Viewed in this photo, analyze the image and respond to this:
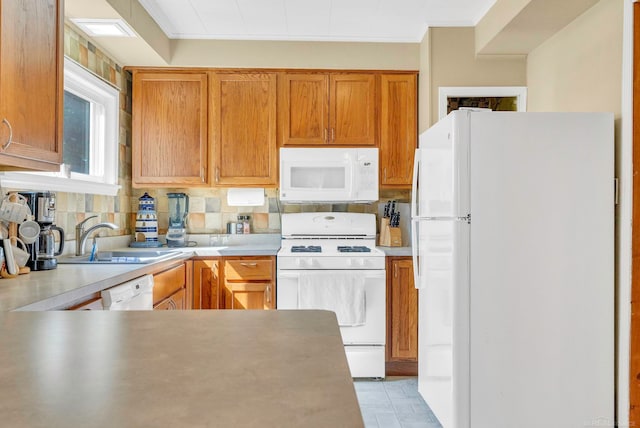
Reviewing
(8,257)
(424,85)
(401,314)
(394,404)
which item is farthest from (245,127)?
(394,404)

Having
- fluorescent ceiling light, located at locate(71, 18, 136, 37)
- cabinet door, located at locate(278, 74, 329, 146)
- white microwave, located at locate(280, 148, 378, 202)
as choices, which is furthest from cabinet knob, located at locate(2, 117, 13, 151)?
cabinet door, located at locate(278, 74, 329, 146)

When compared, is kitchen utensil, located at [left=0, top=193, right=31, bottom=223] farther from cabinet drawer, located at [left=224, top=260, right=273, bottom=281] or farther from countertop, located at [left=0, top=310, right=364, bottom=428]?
cabinet drawer, located at [left=224, top=260, right=273, bottom=281]

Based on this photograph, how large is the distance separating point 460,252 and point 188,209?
234 centimetres

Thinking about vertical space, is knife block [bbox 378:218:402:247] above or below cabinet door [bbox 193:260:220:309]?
above

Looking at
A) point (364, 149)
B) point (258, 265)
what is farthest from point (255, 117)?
point (258, 265)

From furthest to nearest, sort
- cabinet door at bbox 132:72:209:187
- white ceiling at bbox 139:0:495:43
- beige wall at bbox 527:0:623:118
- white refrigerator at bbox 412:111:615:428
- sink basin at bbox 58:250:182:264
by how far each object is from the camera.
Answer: cabinet door at bbox 132:72:209:187 → white ceiling at bbox 139:0:495:43 → sink basin at bbox 58:250:182:264 → beige wall at bbox 527:0:623:118 → white refrigerator at bbox 412:111:615:428

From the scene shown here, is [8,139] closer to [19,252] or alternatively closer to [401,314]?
[19,252]

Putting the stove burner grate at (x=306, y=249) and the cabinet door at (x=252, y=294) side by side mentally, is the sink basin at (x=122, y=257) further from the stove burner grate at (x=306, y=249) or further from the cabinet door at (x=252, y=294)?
the stove burner grate at (x=306, y=249)

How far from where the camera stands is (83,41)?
268 centimetres

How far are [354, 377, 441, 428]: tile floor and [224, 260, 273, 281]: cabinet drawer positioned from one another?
0.97 metres

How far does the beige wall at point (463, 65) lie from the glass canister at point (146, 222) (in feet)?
7.22

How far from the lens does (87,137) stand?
9.61 feet

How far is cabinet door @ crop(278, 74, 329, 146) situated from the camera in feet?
10.9

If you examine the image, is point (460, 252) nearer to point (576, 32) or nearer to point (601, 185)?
point (601, 185)
